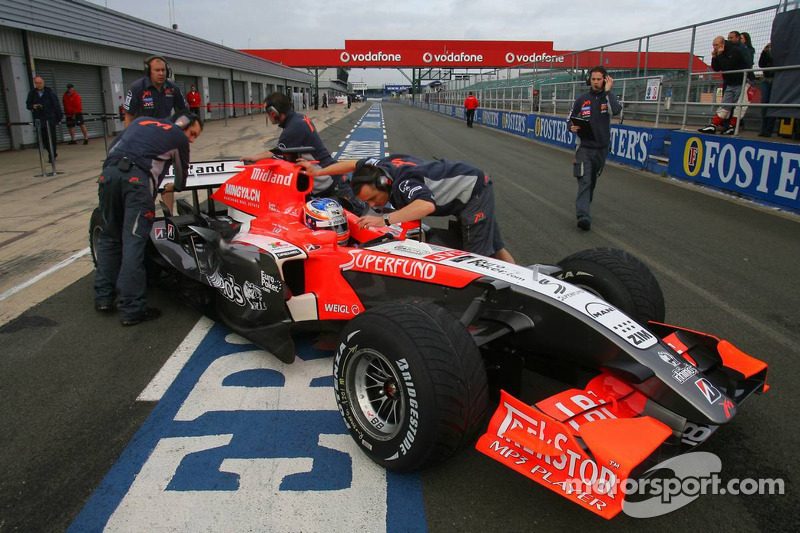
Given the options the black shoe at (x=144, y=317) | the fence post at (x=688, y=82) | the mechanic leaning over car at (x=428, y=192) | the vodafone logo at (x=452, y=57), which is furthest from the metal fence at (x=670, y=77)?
the vodafone logo at (x=452, y=57)

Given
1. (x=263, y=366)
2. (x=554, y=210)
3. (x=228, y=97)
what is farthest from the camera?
(x=228, y=97)

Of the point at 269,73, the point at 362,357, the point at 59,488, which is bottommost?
the point at 59,488

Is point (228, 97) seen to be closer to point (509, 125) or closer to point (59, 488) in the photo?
point (509, 125)

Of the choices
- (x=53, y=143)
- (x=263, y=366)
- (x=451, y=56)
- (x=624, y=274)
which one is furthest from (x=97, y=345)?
(x=451, y=56)

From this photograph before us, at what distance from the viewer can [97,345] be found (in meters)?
4.20

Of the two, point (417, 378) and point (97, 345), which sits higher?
point (417, 378)

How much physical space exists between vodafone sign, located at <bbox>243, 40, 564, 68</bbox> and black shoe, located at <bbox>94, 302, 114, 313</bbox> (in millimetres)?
70151

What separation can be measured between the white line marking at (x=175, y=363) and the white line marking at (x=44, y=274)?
1999 mm

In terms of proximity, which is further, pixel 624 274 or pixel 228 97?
pixel 228 97

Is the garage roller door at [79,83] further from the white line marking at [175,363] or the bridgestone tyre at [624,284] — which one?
the bridgestone tyre at [624,284]

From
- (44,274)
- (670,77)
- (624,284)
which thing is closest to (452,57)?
(670,77)

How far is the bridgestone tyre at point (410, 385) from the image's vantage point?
96.3 inches

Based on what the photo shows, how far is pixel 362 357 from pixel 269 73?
179 feet

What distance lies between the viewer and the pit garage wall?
8.63 meters
